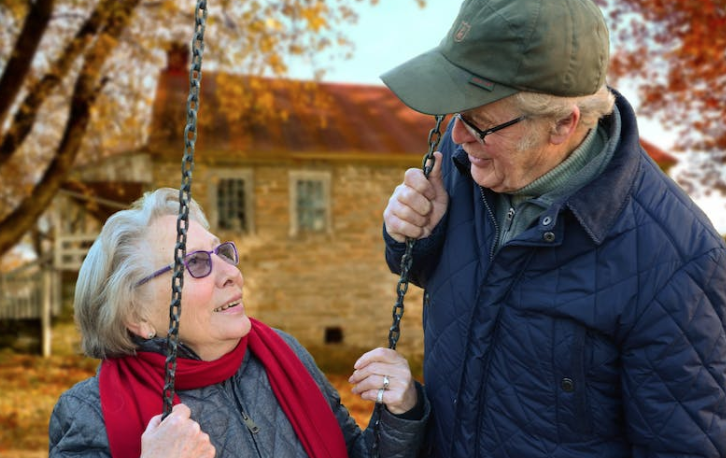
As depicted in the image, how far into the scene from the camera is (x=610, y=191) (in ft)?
5.72

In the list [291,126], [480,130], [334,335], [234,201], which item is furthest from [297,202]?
[480,130]

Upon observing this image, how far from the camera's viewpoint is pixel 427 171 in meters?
2.07

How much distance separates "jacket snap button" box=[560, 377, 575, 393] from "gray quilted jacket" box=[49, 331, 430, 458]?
49 cm

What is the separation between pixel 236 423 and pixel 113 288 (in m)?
0.57

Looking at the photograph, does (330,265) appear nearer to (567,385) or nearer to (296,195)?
(296,195)

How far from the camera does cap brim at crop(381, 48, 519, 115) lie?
175cm

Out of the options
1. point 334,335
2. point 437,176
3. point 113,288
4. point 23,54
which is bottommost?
point 334,335

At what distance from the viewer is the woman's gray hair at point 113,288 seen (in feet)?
6.83

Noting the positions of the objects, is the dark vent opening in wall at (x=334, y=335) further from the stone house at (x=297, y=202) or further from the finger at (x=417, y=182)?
the finger at (x=417, y=182)

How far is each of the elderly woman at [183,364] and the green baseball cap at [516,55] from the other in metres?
0.85

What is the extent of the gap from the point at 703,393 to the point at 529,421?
1.47 ft

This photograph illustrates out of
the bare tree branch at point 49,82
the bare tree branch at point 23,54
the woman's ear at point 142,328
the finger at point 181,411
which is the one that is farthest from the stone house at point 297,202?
the finger at point 181,411

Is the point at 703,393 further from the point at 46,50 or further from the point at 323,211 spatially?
the point at 323,211

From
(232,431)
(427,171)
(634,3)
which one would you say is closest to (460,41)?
(427,171)
